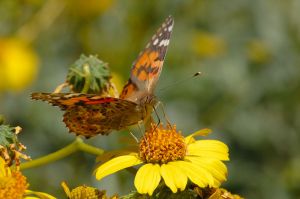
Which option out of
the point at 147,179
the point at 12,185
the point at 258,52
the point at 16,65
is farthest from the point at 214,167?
the point at 16,65

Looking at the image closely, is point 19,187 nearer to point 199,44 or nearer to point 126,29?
point 126,29

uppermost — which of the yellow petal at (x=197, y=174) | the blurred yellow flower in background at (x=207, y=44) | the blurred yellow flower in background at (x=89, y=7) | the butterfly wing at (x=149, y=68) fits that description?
the blurred yellow flower in background at (x=89, y=7)

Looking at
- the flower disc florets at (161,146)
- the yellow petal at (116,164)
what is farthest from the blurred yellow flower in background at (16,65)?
the yellow petal at (116,164)

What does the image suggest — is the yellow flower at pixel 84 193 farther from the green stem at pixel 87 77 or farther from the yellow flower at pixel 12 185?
the green stem at pixel 87 77

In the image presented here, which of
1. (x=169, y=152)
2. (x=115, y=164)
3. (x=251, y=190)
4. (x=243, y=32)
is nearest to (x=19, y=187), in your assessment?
(x=115, y=164)

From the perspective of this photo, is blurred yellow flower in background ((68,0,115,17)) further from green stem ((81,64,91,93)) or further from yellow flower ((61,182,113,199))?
yellow flower ((61,182,113,199))

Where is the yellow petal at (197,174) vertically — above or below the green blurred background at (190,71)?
below
